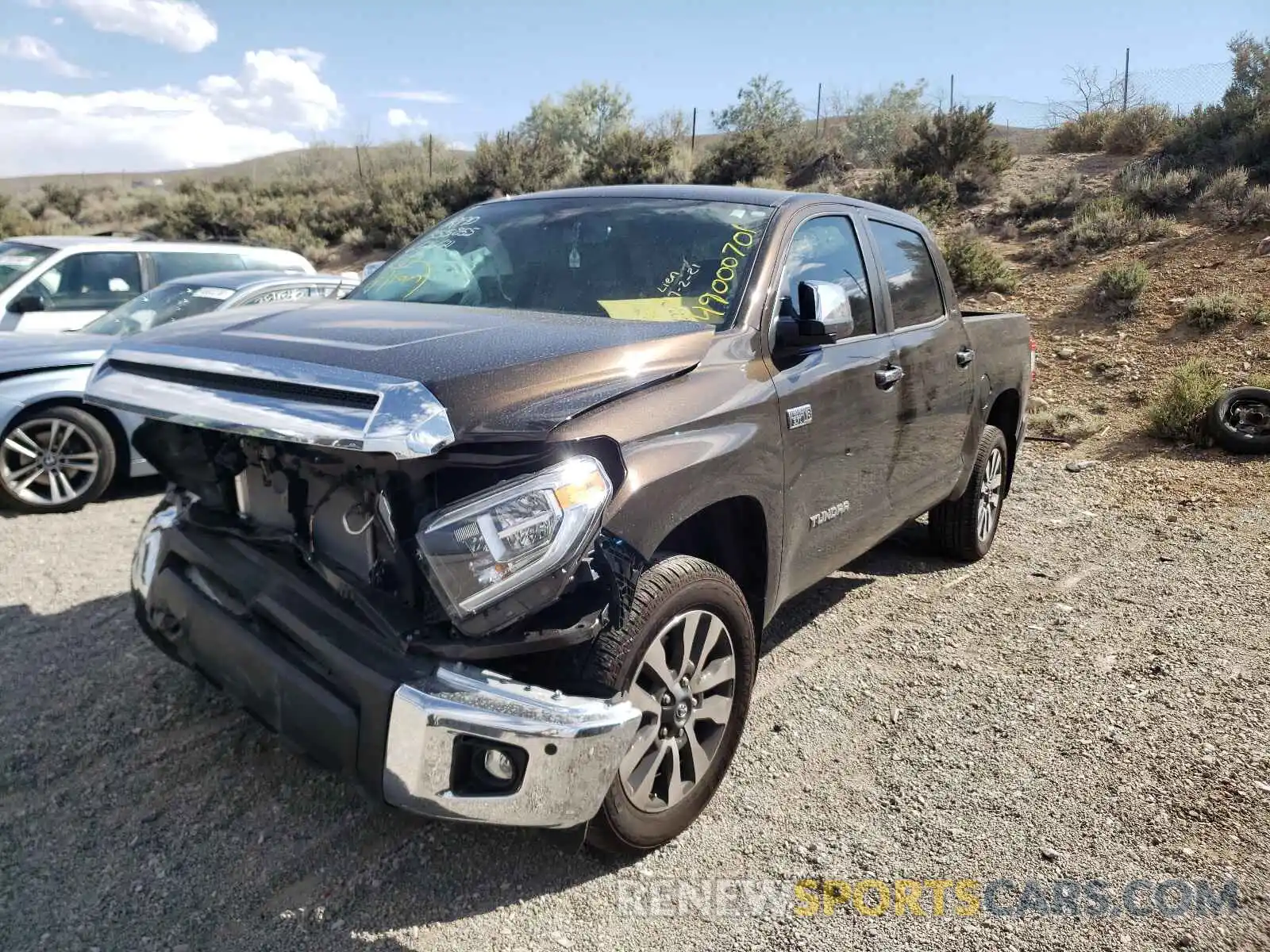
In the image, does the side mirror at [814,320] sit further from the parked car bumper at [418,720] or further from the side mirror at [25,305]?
the side mirror at [25,305]

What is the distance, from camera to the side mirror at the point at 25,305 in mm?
8133

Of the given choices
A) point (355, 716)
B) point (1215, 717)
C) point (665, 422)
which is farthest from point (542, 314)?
point (1215, 717)

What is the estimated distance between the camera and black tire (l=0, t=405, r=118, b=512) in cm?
586

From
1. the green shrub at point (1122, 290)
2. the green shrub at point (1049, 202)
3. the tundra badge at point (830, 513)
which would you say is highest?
the green shrub at point (1049, 202)

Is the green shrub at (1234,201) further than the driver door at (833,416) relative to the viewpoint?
Yes

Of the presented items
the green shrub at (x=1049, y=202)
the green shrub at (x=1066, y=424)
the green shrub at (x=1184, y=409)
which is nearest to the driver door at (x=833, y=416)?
the green shrub at (x=1184, y=409)

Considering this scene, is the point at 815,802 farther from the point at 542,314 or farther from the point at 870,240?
the point at 870,240

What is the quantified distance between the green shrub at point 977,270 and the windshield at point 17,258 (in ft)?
36.0

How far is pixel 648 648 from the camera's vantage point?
8.45ft

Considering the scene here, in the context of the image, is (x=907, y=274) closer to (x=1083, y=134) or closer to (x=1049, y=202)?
(x=1049, y=202)

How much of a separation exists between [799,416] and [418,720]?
5.57 feet

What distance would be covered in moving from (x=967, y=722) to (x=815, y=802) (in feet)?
2.96

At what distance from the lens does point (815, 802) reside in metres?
3.14

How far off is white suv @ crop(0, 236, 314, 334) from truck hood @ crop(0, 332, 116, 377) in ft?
7.72
